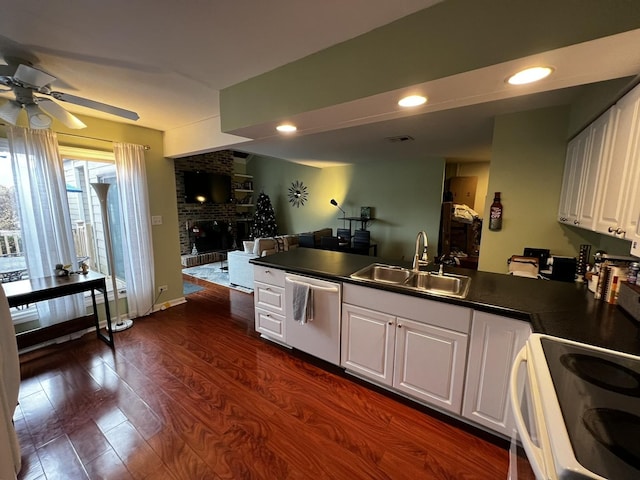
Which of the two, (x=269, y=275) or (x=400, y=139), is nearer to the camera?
(x=269, y=275)

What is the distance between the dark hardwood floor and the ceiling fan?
81.0 inches

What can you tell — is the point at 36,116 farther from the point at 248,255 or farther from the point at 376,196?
the point at 376,196

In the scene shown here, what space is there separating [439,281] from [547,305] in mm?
678

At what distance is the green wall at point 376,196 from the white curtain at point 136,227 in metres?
4.17

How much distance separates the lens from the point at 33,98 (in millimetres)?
1844

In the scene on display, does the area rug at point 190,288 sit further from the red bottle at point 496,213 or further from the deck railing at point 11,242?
the red bottle at point 496,213

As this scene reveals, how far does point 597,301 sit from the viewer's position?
1577 mm

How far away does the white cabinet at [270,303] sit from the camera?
99.6 inches

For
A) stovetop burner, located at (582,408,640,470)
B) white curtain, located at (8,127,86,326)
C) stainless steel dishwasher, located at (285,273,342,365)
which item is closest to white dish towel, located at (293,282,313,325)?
stainless steel dishwasher, located at (285,273,342,365)

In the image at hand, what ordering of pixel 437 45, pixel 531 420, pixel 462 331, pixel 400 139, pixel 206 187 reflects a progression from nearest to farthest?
pixel 531 420
pixel 437 45
pixel 462 331
pixel 400 139
pixel 206 187

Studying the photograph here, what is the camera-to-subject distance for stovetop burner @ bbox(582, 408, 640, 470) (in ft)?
2.05

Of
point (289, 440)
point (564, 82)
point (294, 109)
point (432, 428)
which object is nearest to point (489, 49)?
point (564, 82)

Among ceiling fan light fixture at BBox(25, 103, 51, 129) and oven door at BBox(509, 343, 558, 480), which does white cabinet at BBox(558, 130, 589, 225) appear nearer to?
oven door at BBox(509, 343, 558, 480)

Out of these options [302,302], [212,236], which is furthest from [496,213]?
[212,236]
